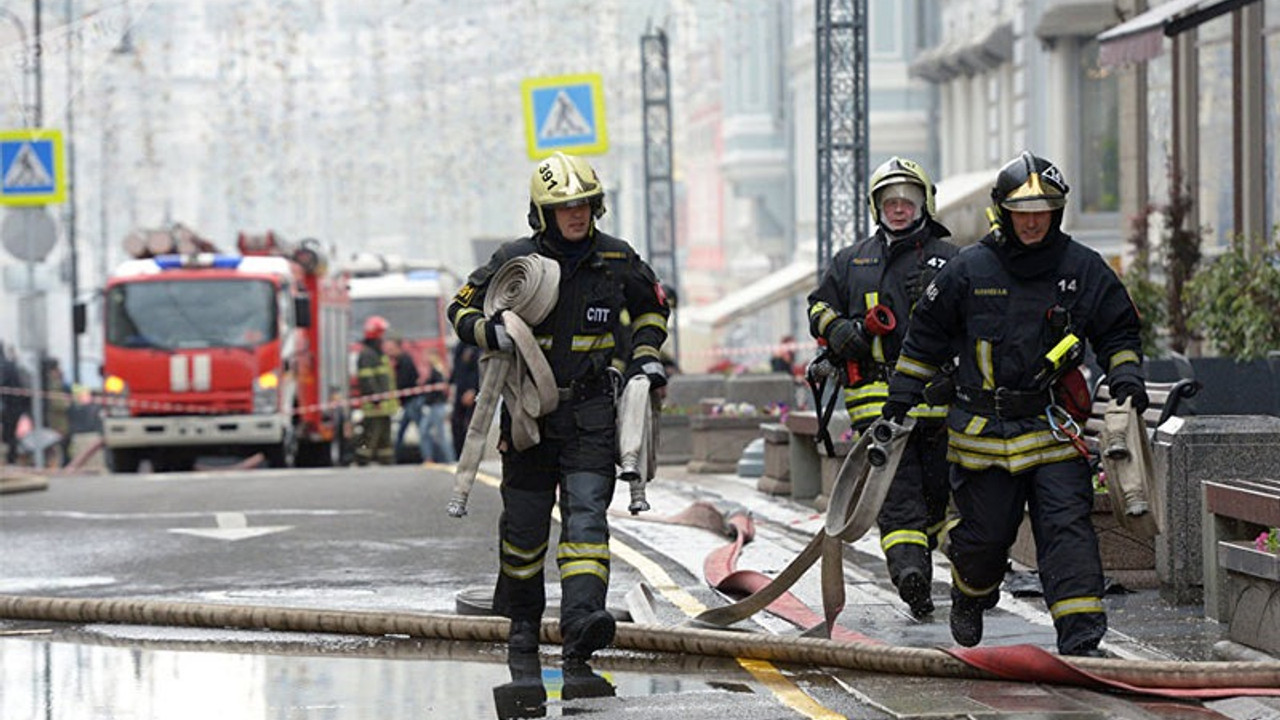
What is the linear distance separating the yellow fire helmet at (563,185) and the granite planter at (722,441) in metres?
12.5

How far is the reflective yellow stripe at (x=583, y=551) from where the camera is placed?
31.7 ft

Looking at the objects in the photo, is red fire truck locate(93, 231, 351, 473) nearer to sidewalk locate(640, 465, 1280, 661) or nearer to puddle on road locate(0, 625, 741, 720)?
sidewalk locate(640, 465, 1280, 661)

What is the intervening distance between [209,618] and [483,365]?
186cm

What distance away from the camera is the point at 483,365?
9.98m

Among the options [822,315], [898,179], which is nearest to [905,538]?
[822,315]

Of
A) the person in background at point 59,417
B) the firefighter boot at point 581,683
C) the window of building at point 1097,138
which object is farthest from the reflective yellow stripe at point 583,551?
the person in background at point 59,417

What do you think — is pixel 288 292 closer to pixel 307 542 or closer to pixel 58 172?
pixel 58 172

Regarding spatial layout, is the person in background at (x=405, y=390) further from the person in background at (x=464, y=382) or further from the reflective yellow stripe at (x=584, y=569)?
the reflective yellow stripe at (x=584, y=569)

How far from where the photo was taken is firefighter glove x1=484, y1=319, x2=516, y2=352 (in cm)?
970

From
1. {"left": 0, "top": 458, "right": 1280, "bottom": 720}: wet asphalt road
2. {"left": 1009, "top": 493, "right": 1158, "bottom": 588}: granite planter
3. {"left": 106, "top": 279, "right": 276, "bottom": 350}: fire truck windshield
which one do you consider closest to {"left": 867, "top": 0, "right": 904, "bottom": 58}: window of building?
{"left": 106, "top": 279, "right": 276, "bottom": 350}: fire truck windshield

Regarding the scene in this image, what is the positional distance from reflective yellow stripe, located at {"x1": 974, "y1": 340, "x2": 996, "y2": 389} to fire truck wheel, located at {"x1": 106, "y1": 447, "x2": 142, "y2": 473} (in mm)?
21831

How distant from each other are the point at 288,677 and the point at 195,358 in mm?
20753

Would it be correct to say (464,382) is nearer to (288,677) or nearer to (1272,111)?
(1272,111)

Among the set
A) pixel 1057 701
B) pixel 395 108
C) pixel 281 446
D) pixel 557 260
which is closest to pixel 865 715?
pixel 1057 701
